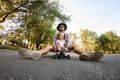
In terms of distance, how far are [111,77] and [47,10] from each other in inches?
618

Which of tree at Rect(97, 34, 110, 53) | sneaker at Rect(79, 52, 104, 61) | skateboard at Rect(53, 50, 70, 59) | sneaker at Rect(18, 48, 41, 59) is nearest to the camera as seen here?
sneaker at Rect(79, 52, 104, 61)

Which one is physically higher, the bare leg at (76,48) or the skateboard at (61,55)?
the bare leg at (76,48)

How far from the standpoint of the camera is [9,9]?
65.5ft

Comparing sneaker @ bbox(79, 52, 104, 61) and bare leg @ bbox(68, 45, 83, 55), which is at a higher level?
bare leg @ bbox(68, 45, 83, 55)

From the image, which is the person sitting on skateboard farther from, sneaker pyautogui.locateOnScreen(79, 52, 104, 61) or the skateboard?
sneaker pyautogui.locateOnScreen(79, 52, 104, 61)

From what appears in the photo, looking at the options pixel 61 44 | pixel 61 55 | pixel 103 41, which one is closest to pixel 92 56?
pixel 61 55

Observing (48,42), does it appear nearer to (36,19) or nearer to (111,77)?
(36,19)

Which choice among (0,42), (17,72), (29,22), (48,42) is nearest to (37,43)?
(48,42)

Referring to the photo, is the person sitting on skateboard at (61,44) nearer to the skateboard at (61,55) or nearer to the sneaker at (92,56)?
the skateboard at (61,55)

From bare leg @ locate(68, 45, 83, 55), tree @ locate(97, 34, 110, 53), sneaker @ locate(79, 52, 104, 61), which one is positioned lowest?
sneaker @ locate(79, 52, 104, 61)

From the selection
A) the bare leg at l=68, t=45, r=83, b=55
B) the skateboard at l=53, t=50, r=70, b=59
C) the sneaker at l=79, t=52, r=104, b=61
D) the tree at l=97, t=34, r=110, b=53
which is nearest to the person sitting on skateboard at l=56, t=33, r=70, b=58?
the skateboard at l=53, t=50, r=70, b=59

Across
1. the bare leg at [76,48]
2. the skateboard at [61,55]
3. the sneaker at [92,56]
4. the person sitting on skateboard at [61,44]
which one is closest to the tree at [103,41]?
the person sitting on skateboard at [61,44]

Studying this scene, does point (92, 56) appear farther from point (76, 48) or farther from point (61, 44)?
point (61, 44)

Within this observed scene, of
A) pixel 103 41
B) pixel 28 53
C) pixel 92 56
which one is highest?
pixel 103 41
